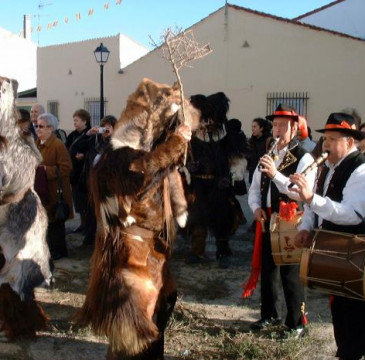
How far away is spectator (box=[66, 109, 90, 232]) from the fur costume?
10.0ft

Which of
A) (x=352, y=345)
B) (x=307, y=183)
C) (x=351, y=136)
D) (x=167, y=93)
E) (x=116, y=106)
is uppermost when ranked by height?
(x=116, y=106)

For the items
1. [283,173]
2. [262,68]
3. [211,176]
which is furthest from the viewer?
[262,68]

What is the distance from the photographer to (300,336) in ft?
13.4

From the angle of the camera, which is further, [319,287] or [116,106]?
[116,106]

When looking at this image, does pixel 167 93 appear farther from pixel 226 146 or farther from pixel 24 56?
pixel 24 56

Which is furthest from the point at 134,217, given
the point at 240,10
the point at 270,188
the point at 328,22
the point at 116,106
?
the point at 328,22

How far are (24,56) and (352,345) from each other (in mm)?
27648

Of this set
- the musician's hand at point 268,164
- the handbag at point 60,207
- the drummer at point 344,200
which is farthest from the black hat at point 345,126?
the handbag at point 60,207

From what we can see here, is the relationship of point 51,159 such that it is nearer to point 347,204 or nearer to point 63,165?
point 63,165

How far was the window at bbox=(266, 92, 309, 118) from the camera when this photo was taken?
51.8ft

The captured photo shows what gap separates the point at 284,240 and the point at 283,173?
1.78ft

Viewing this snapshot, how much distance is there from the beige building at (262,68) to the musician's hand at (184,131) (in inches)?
461

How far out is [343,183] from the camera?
316 centimetres

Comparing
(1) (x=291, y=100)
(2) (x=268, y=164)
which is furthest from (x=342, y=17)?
(2) (x=268, y=164)
